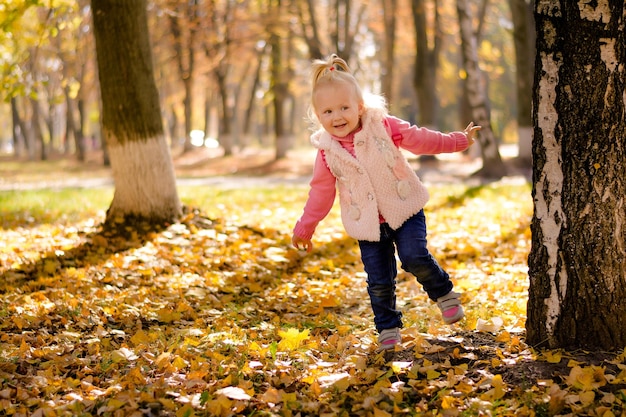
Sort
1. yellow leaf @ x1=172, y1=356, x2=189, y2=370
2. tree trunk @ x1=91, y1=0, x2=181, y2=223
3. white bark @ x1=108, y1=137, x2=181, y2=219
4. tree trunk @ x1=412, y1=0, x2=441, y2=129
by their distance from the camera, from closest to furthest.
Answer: yellow leaf @ x1=172, y1=356, x2=189, y2=370, tree trunk @ x1=91, y1=0, x2=181, y2=223, white bark @ x1=108, y1=137, x2=181, y2=219, tree trunk @ x1=412, y1=0, x2=441, y2=129

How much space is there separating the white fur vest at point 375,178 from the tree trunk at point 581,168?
0.70 meters

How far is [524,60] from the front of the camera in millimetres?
16328

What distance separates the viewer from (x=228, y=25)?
24.8m

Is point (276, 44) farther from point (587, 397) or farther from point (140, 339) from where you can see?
point (587, 397)

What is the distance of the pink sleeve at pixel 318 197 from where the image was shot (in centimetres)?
388

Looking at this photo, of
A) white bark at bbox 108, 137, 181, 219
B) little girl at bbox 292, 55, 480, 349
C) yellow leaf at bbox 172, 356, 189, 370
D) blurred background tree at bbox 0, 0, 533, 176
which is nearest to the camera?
yellow leaf at bbox 172, 356, 189, 370

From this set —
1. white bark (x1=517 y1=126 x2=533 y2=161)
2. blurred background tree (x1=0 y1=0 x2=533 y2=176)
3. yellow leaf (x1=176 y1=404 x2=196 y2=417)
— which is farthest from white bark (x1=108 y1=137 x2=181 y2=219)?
white bark (x1=517 y1=126 x2=533 y2=161)

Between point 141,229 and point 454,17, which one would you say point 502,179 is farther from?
point 454,17

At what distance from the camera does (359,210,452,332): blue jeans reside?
3742mm

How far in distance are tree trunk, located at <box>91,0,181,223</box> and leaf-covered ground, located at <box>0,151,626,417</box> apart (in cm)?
44

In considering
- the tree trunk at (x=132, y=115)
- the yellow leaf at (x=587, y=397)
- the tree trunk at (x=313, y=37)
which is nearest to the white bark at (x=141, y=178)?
the tree trunk at (x=132, y=115)

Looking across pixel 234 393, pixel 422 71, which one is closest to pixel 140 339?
pixel 234 393

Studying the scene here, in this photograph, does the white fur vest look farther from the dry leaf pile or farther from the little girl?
the dry leaf pile

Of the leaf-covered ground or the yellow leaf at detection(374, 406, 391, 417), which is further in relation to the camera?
the leaf-covered ground
